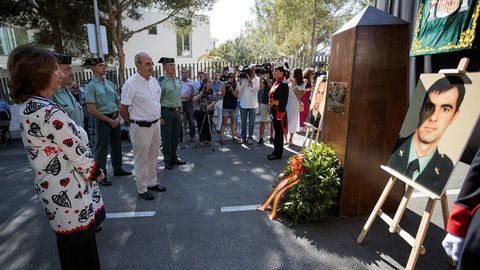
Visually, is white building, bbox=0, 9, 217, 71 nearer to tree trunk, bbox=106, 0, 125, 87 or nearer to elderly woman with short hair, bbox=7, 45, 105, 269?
tree trunk, bbox=106, 0, 125, 87

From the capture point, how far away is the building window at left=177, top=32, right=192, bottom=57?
868 inches

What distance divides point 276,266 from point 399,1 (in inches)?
142

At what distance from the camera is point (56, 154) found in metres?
1.67

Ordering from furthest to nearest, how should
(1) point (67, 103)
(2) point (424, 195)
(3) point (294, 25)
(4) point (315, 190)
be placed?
(3) point (294, 25)
(2) point (424, 195)
(1) point (67, 103)
(4) point (315, 190)

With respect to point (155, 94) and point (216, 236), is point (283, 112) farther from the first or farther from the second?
point (216, 236)

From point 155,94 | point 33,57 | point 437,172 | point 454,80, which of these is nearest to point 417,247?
point 437,172

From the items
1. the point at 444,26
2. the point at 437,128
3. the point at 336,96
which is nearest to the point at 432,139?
the point at 437,128

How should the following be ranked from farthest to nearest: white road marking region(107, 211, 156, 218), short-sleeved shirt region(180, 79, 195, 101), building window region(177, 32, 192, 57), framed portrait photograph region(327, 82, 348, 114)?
1. building window region(177, 32, 192, 57)
2. short-sleeved shirt region(180, 79, 195, 101)
3. white road marking region(107, 211, 156, 218)
4. framed portrait photograph region(327, 82, 348, 114)

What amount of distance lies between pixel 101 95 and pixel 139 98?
36.5 inches

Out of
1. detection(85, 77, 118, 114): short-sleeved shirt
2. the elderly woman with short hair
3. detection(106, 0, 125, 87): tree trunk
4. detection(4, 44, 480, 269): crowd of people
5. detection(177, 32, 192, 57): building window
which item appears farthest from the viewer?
detection(177, 32, 192, 57): building window

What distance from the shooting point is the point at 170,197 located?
3.94m

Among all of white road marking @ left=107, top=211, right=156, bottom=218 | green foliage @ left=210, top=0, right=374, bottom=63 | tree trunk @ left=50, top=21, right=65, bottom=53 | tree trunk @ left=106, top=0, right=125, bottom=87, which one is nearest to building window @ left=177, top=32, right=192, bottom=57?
green foliage @ left=210, top=0, right=374, bottom=63

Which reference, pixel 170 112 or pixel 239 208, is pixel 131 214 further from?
pixel 170 112

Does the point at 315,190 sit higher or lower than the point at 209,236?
higher
